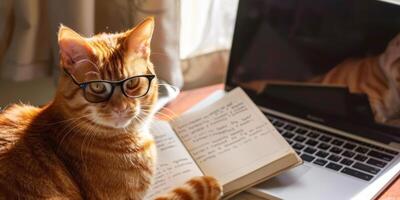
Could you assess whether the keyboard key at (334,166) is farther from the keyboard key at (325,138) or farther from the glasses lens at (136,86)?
the glasses lens at (136,86)

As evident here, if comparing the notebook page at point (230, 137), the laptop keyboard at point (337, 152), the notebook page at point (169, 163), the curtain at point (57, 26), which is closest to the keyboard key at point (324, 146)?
the laptop keyboard at point (337, 152)

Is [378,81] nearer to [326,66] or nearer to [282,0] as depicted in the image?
[326,66]

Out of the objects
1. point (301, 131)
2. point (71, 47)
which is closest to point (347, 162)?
point (301, 131)

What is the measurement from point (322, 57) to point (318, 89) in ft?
0.23

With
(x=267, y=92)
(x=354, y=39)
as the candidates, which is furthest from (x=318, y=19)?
(x=267, y=92)

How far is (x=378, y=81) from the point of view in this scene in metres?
1.23

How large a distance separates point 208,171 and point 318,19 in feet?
1.28

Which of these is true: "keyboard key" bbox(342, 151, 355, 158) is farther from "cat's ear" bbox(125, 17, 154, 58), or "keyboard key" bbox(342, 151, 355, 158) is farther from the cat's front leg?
"cat's ear" bbox(125, 17, 154, 58)

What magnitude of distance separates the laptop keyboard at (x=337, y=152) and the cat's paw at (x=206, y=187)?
0.21m

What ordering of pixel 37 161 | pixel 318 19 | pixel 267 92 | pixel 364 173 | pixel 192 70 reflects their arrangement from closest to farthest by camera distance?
1. pixel 37 161
2. pixel 364 173
3. pixel 318 19
4. pixel 267 92
5. pixel 192 70

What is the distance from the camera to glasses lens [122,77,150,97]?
100cm

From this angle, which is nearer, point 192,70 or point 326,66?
point 326,66

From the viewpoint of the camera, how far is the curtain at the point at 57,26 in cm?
130

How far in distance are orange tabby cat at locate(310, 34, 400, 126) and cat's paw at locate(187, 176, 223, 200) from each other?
36 cm
